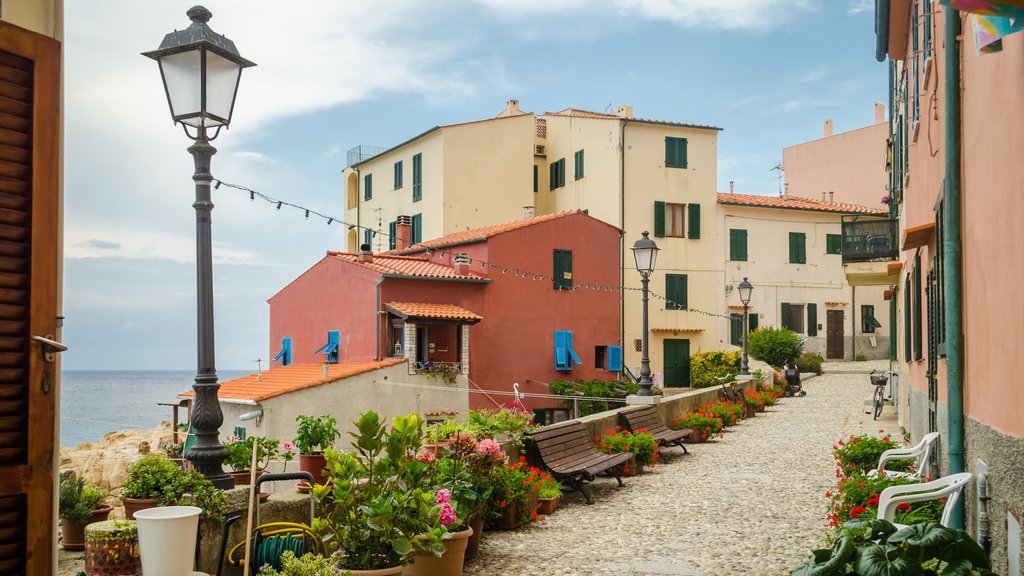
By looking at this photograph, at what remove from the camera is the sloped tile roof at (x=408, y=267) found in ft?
81.0

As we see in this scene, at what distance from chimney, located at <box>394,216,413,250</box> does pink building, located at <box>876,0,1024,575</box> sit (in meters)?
26.2

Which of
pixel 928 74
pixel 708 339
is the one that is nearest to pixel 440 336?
pixel 708 339

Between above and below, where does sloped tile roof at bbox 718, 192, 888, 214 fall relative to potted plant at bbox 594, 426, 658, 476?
above

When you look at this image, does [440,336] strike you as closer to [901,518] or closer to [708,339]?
[708,339]

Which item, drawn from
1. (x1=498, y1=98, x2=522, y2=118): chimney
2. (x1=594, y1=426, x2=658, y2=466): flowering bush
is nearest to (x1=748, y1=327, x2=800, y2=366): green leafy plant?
(x1=498, y1=98, x2=522, y2=118): chimney

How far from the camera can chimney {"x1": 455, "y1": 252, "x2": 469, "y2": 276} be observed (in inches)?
1044

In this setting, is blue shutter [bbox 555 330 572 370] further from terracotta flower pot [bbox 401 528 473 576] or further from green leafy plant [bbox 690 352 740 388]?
terracotta flower pot [bbox 401 528 473 576]

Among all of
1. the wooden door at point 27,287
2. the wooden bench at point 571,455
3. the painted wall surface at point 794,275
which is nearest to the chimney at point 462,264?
the painted wall surface at point 794,275

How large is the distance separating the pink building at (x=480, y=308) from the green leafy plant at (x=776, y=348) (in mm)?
5666

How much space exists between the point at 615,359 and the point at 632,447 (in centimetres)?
1784

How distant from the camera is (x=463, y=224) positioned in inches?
1341

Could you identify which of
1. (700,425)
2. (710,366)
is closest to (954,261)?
(700,425)

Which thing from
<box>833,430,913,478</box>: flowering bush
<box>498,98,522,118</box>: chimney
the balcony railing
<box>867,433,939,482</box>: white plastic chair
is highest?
<box>498,98,522,118</box>: chimney

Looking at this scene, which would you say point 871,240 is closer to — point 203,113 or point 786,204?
point 203,113
